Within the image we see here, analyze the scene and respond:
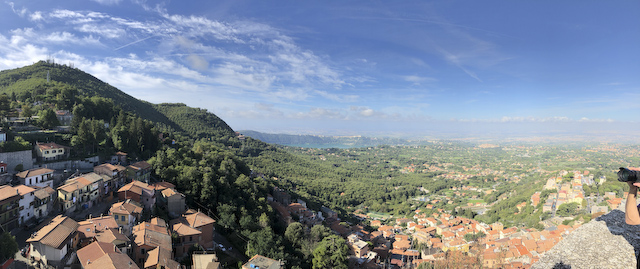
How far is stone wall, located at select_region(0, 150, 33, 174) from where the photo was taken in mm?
12320

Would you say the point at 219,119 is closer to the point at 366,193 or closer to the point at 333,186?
the point at 333,186

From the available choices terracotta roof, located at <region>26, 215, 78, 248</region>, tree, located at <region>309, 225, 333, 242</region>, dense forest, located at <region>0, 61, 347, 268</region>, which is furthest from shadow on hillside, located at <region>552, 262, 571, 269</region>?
tree, located at <region>309, 225, 333, 242</region>

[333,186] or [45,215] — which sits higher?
[45,215]

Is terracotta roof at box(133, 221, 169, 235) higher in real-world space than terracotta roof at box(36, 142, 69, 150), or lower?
lower

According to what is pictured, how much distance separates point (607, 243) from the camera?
3.65 metres

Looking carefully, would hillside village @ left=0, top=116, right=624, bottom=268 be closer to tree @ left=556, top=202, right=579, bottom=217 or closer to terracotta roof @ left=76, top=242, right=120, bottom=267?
terracotta roof @ left=76, top=242, right=120, bottom=267

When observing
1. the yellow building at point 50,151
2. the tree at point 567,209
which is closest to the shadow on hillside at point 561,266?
the yellow building at point 50,151

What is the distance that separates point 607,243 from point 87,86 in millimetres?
43375

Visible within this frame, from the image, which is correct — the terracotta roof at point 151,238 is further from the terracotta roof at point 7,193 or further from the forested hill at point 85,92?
the forested hill at point 85,92

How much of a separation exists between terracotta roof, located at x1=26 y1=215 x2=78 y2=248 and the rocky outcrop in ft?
38.6

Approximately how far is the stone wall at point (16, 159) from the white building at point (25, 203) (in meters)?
3.66

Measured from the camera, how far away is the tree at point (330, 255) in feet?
46.4

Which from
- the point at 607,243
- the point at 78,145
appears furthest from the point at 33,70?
the point at 607,243

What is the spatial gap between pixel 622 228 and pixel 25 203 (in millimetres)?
16144
